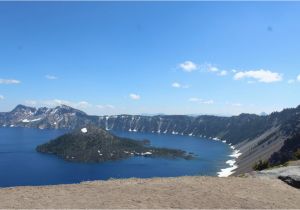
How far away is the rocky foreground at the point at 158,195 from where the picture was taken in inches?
945

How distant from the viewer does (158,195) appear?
2641 centimetres

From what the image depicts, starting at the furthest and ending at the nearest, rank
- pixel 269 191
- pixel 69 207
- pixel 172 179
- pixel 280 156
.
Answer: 1. pixel 280 156
2. pixel 172 179
3. pixel 269 191
4. pixel 69 207

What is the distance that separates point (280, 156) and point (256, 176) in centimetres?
16856

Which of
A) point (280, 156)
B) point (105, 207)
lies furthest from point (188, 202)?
point (280, 156)

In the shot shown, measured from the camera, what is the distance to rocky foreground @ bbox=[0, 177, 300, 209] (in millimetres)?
24016

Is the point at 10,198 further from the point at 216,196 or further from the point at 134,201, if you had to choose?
the point at 216,196

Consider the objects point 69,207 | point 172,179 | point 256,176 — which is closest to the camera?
point 69,207

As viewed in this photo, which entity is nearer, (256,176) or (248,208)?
(248,208)

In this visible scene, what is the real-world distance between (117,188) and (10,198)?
747 centimetres

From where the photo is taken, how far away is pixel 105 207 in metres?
23.0

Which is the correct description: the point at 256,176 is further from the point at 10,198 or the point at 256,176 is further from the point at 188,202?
the point at 10,198

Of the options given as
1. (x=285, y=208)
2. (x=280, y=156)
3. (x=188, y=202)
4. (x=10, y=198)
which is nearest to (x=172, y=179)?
(x=188, y=202)

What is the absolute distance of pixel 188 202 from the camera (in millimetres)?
24875

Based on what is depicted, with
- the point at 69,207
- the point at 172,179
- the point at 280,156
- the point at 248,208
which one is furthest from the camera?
the point at 280,156
